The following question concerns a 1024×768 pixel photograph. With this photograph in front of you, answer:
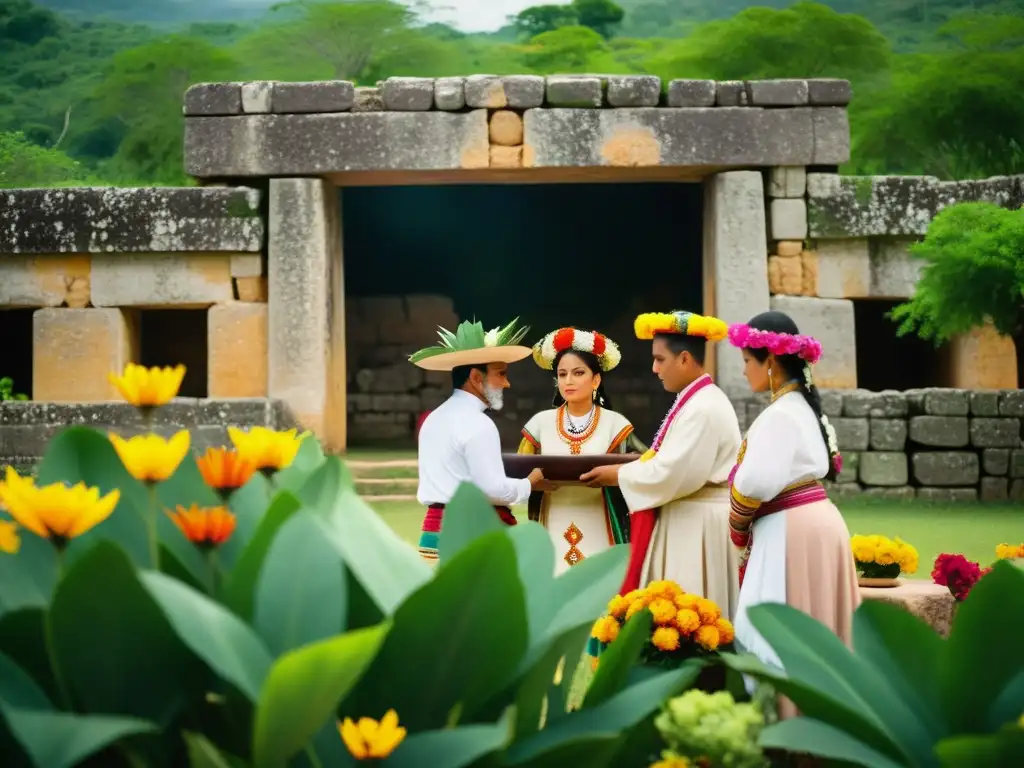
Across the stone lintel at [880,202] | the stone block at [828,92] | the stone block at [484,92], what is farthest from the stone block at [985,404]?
the stone block at [484,92]

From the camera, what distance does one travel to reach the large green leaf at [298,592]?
4.42 feet

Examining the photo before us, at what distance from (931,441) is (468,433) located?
6.75 meters

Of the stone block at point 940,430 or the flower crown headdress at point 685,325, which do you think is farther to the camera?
the stone block at point 940,430

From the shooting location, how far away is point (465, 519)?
1.64 metres

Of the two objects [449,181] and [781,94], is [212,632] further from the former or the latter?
[449,181]

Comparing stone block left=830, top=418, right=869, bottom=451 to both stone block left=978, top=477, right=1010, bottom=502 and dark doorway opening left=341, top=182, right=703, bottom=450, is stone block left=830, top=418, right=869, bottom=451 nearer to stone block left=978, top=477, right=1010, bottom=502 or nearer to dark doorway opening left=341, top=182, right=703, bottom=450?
stone block left=978, top=477, right=1010, bottom=502

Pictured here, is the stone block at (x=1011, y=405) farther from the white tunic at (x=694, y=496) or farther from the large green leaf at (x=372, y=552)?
the large green leaf at (x=372, y=552)

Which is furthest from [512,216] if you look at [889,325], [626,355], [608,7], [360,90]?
[608,7]

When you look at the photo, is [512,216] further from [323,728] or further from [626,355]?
[323,728]

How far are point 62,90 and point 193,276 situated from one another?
52.6 feet

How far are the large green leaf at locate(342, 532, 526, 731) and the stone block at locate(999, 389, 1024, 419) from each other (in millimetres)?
10069

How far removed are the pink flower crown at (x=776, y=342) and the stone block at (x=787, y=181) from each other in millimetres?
6868

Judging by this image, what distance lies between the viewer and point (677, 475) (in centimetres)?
462

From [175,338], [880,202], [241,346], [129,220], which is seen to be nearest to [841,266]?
[880,202]
